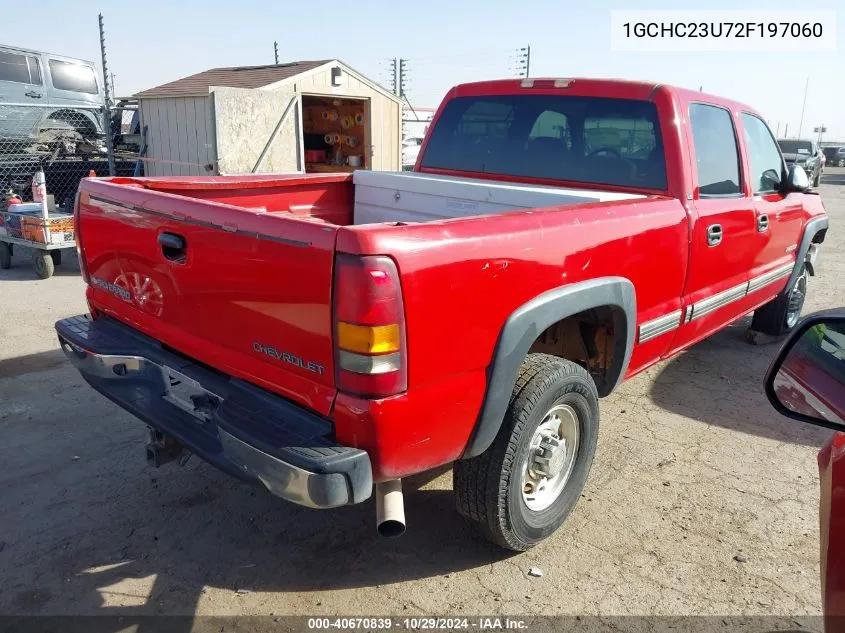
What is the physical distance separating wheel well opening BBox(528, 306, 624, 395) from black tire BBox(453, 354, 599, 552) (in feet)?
1.30

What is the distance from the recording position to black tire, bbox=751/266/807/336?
18.9ft

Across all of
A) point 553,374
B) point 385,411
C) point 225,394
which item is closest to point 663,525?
point 553,374

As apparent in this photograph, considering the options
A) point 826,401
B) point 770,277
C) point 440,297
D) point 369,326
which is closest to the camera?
point 826,401

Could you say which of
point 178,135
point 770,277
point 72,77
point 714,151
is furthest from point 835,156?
point 714,151

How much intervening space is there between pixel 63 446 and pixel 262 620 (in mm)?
1935

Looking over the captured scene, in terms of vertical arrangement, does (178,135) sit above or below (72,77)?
below

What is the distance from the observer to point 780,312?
228 inches

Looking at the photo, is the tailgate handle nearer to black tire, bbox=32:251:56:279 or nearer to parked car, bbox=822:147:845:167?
black tire, bbox=32:251:56:279

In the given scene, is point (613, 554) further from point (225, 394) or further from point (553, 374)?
point (225, 394)

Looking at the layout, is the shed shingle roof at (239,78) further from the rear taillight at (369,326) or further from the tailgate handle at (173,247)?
the rear taillight at (369,326)

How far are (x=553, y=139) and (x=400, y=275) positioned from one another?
2.46m

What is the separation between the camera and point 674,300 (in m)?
3.56

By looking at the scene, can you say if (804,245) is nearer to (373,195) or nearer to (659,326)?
(659,326)

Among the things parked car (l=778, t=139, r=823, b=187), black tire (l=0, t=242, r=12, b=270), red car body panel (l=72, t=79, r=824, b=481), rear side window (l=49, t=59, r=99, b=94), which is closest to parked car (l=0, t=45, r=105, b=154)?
rear side window (l=49, t=59, r=99, b=94)
